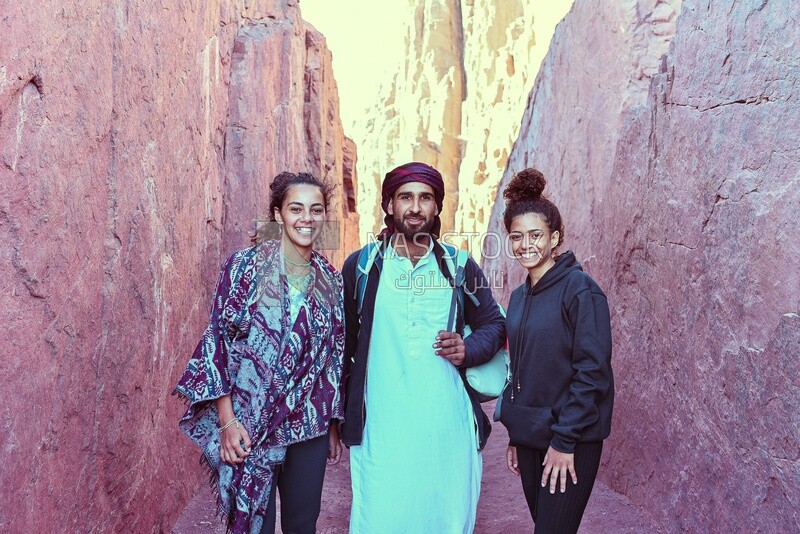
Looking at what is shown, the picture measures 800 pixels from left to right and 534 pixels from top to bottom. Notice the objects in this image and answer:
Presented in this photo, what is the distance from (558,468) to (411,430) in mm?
743

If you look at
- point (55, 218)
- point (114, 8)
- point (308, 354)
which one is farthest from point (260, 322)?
point (114, 8)

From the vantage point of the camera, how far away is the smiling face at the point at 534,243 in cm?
287

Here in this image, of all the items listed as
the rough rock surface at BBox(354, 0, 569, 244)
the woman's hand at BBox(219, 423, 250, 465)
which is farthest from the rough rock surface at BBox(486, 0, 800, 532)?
the rough rock surface at BBox(354, 0, 569, 244)

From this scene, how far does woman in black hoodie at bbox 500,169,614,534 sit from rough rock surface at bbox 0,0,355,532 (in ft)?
5.56

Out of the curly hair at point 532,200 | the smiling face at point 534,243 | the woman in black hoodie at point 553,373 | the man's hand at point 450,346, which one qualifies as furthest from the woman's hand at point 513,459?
the curly hair at point 532,200

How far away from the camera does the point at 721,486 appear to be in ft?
11.3

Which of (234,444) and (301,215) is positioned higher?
(301,215)

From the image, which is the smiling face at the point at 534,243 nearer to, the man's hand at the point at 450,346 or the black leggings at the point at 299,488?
the man's hand at the point at 450,346

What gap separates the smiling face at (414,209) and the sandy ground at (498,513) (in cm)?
225

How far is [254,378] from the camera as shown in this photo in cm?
282

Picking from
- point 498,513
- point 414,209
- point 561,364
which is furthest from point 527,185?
point 498,513

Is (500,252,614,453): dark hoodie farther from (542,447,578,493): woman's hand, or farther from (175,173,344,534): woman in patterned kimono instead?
(175,173,344,534): woman in patterned kimono

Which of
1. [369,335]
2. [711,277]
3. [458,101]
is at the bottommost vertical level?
[369,335]

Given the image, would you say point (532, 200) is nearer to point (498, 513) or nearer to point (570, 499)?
point (570, 499)
